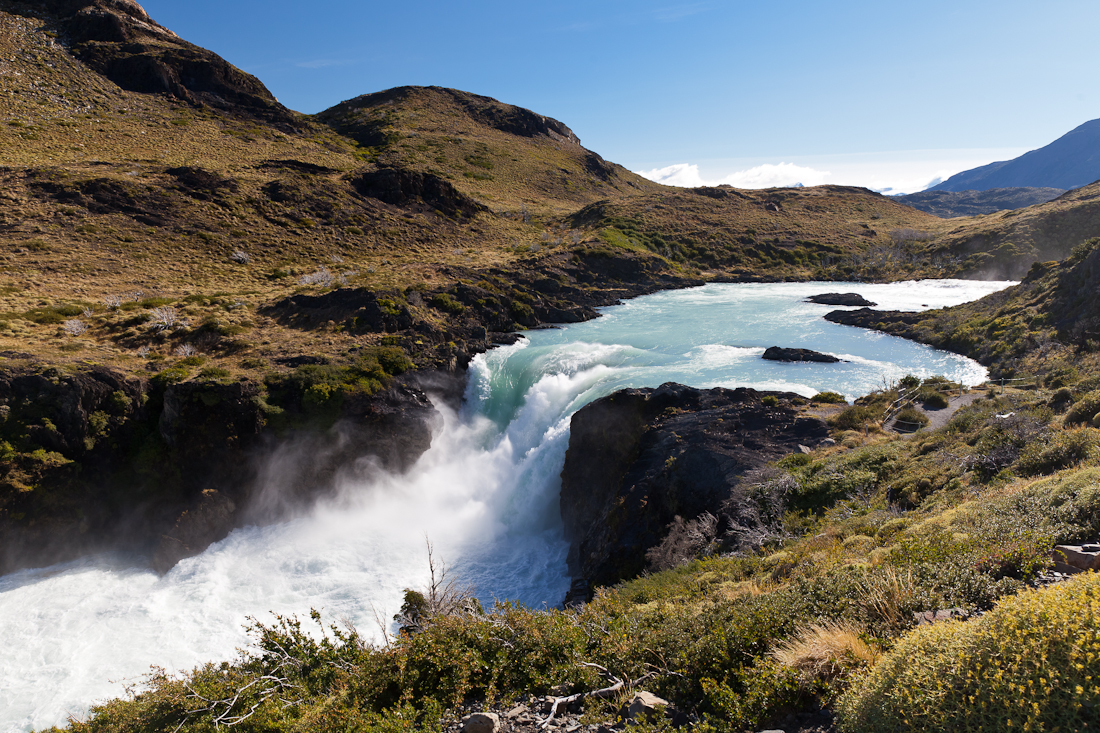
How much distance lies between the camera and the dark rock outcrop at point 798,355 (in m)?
29.0

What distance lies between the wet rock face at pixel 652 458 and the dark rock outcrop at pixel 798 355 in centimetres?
921

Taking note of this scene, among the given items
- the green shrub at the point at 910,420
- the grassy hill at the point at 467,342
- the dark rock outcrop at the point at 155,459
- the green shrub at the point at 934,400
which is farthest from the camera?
the green shrub at the point at 934,400

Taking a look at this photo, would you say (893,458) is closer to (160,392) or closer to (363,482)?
(363,482)

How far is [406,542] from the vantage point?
786 inches

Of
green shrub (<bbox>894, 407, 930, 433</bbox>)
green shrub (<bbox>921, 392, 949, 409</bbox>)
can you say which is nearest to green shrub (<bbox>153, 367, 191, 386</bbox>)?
green shrub (<bbox>894, 407, 930, 433</bbox>)

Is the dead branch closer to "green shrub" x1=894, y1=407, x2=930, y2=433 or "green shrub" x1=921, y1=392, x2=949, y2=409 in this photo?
"green shrub" x1=894, y1=407, x2=930, y2=433

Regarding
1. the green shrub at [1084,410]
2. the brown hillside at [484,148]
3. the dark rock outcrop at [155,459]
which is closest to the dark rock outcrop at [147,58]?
the brown hillside at [484,148]

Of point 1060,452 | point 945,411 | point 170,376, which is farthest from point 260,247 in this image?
point 1060,452

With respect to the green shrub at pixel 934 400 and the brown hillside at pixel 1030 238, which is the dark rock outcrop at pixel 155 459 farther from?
the brown hillside at pixel 1030 238

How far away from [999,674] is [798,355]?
93.4 feet

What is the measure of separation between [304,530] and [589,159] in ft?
362

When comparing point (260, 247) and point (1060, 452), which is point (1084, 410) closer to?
point (1060, 452)

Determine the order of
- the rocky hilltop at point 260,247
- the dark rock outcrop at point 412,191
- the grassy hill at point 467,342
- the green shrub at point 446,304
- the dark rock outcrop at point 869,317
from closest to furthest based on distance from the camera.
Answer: the grassy hill at point 467,342 < the rocky hilltop at point 260,247 < the green shrub at point 446,304 < the dark rock outcrop at point 869,317 < the dark rock outcrop at point 412,191

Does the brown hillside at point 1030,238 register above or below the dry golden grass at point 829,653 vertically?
above
